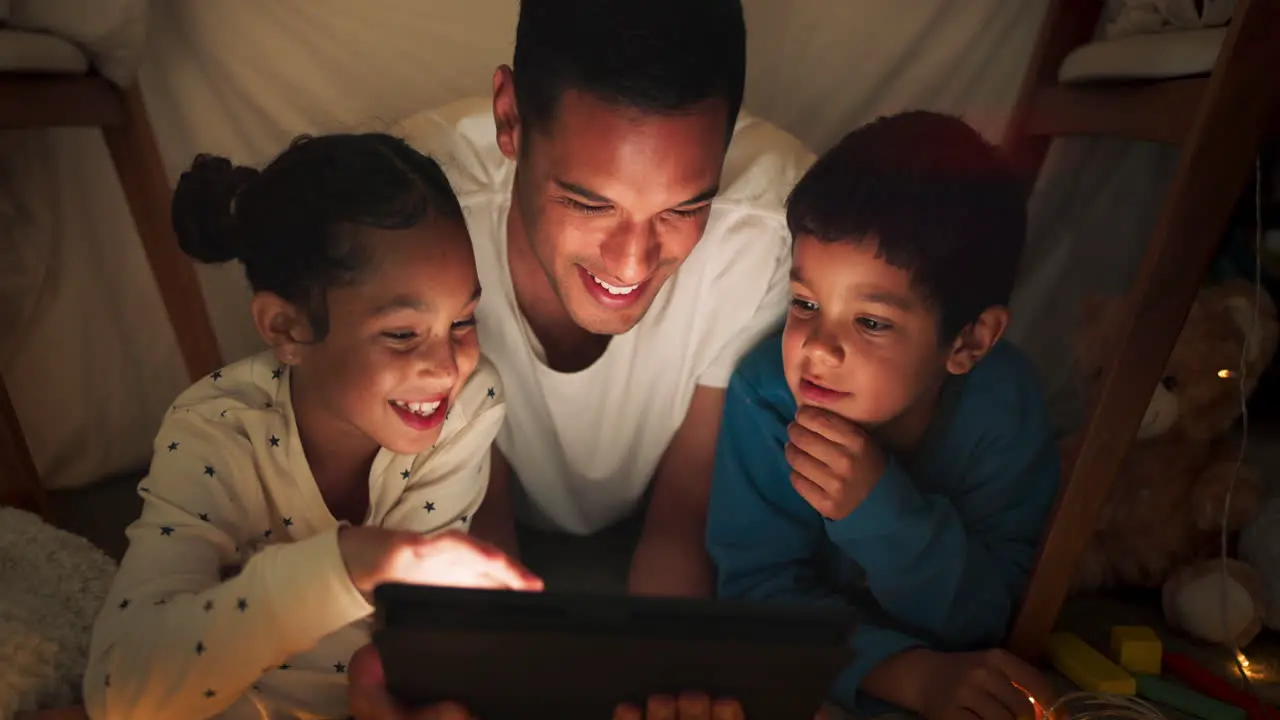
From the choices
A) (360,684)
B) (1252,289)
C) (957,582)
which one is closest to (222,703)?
(360,684)

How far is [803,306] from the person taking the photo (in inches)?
28.6

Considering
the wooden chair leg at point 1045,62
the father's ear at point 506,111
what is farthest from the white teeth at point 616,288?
the wooden chair leg at point 1045,62

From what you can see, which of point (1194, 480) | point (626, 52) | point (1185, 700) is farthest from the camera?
point (1194, 480)

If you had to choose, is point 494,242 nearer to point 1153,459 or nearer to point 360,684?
point 360,684

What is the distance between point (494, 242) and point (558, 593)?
0.90 feet

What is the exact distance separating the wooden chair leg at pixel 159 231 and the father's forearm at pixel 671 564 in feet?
1.31

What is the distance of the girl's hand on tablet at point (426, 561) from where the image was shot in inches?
26.5

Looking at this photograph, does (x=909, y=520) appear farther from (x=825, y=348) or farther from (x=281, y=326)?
(x=281, y=326)

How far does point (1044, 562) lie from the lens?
0.83 metres

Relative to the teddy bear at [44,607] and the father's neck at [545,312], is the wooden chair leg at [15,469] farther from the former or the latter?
the father's neck at [545,312]

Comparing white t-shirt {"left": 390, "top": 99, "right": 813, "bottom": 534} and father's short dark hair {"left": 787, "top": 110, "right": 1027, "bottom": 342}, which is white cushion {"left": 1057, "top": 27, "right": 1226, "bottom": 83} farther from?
white t-shirt {"left": 390, "top": 99, "right": 813, "bottom": 534}

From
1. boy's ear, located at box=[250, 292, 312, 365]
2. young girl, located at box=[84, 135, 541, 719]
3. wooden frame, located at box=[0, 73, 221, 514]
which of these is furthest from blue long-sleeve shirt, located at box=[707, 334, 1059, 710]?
wooden frame, located at box=[0, 73, 221, 514]

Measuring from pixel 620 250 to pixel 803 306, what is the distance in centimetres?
16

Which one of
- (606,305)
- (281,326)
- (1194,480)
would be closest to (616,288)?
(606,305)
